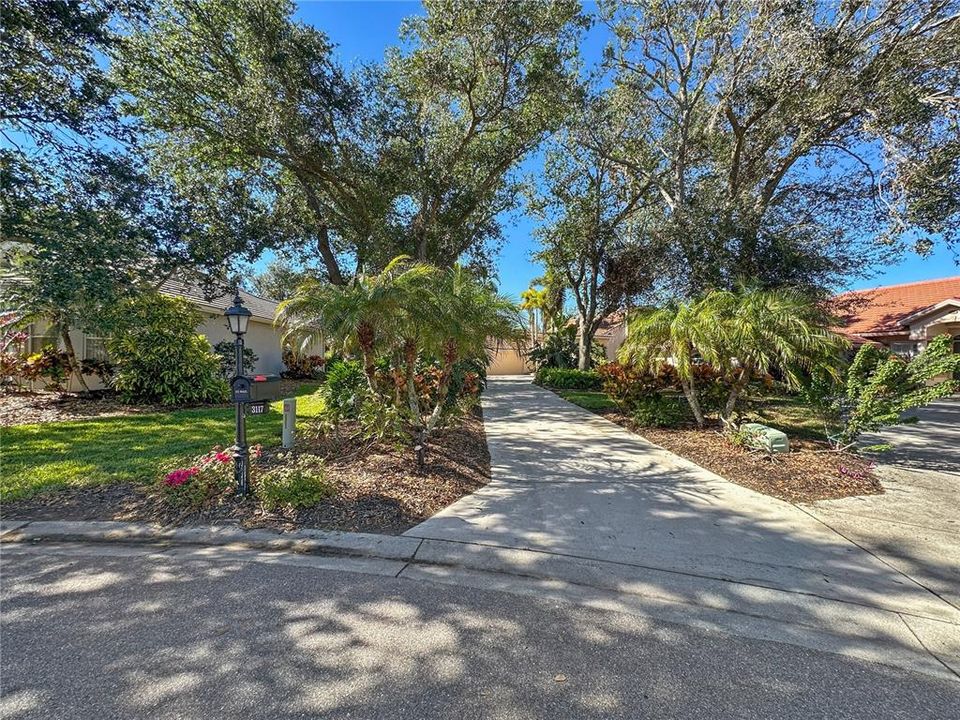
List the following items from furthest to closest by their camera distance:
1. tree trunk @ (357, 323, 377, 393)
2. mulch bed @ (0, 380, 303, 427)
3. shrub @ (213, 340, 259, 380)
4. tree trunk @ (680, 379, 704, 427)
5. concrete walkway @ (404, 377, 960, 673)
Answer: shrub @ (213, 340, 259, 380) → mulch bed @ (0, 380, 303, 427) → tree trunk @ (680, 379, 704, 427) → tree trunk @ (357, 323, 377, 393) → concrete walkway @ (404, 377, 960, 673)

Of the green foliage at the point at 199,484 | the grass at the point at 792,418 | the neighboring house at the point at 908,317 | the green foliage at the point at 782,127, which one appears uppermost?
the green foliage at the point at 782,127

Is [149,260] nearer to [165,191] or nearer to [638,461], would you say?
[165,191]

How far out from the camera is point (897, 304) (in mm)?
19984

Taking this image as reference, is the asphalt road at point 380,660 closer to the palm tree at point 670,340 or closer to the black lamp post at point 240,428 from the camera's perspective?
the black lamp post at point 240,428

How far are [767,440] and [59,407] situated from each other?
13.2m

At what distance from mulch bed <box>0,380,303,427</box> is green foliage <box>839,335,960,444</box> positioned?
39.9ft

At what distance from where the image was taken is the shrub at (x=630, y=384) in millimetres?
8789

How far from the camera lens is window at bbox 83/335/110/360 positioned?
34.6 ft

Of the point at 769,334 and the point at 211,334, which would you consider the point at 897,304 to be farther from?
the point at 211,334

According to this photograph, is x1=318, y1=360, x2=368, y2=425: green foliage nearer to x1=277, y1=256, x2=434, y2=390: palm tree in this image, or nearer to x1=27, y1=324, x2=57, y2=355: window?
x1=277, y1=256, x2=434, y2=390: palm tree

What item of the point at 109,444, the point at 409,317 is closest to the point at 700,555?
the point at 409,317

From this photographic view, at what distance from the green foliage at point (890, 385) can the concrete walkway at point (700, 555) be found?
218 centimetres

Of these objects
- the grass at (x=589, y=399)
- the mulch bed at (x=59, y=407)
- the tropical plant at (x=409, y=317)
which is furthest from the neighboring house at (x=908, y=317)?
the mulch bed at (x=59, y=407)

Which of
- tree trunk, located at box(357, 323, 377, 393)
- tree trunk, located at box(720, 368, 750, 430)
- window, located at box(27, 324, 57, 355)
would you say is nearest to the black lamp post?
tree trunk, located at box(357, 323, 377, 393)
